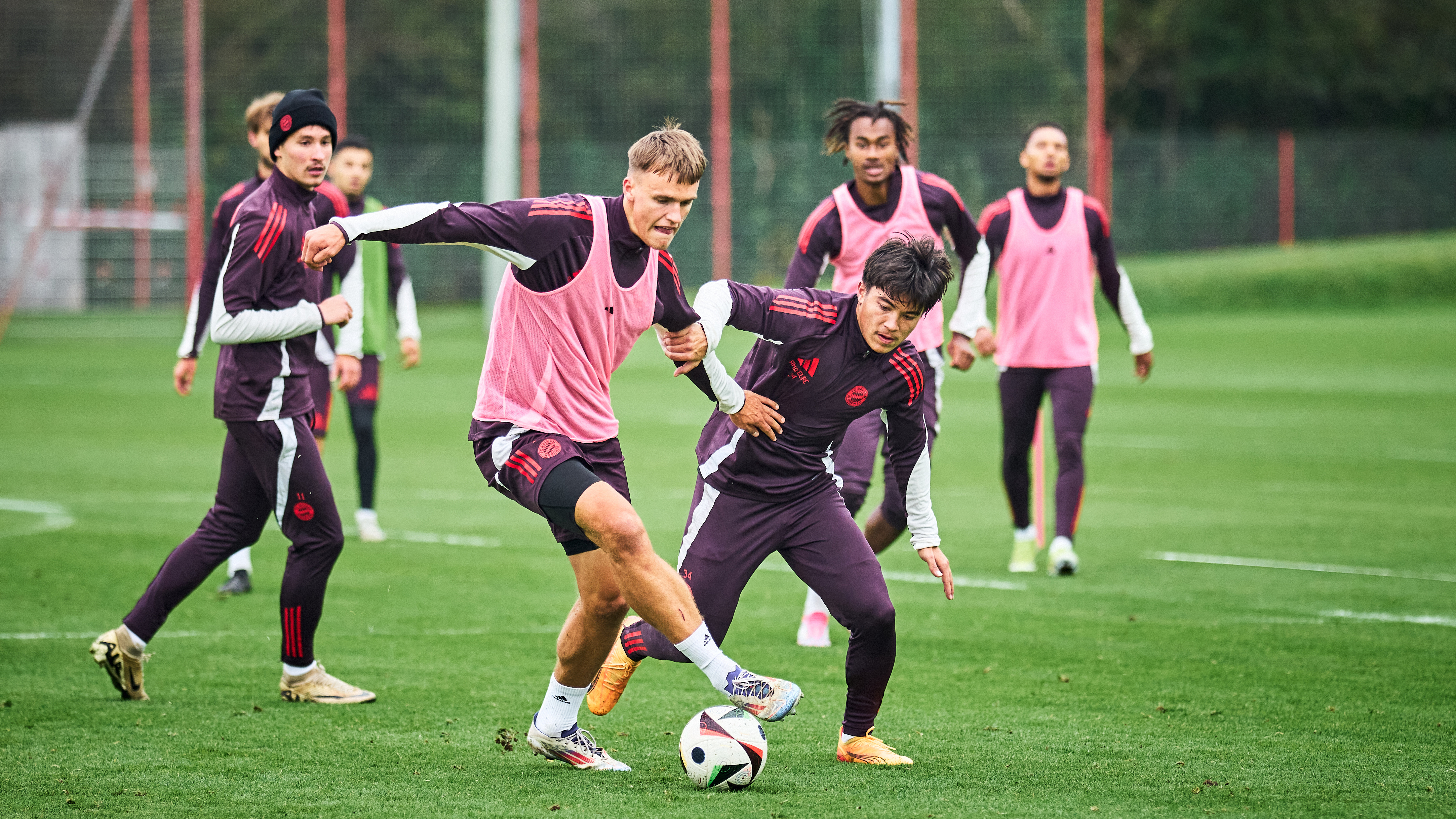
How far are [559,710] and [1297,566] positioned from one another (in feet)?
17.7

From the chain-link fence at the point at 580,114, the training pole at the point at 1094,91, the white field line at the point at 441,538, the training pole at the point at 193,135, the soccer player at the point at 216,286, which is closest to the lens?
the soccer player at the point at 216,286

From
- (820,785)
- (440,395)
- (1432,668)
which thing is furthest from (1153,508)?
(440,395)

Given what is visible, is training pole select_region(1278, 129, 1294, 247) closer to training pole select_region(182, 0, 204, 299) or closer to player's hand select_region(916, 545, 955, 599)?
training pole select_region(182, 0, 204, 299)

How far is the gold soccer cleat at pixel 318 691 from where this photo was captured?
624 cm

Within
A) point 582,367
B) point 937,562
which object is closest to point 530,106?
point 582,367

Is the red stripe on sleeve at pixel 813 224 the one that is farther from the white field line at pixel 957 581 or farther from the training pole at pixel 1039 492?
the training pole at pixel 1039 492

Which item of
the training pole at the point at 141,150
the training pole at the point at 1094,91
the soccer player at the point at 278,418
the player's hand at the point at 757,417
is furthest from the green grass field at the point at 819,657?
the training pole at the point at 141,150

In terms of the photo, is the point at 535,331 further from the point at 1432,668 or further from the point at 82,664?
the point at 1432,668

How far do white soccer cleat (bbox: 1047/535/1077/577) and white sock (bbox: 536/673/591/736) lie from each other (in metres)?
4.26

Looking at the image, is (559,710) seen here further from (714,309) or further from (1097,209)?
(1097,209)

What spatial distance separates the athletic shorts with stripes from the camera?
5148 millimetres

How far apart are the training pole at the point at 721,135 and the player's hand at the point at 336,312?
2258cm

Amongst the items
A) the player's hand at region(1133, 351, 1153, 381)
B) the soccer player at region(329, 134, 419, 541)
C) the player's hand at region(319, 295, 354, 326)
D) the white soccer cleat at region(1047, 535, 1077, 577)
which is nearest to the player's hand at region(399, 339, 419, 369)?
the soccer player at region(329, 134, 419, 541)

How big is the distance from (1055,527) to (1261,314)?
23.4 meters
